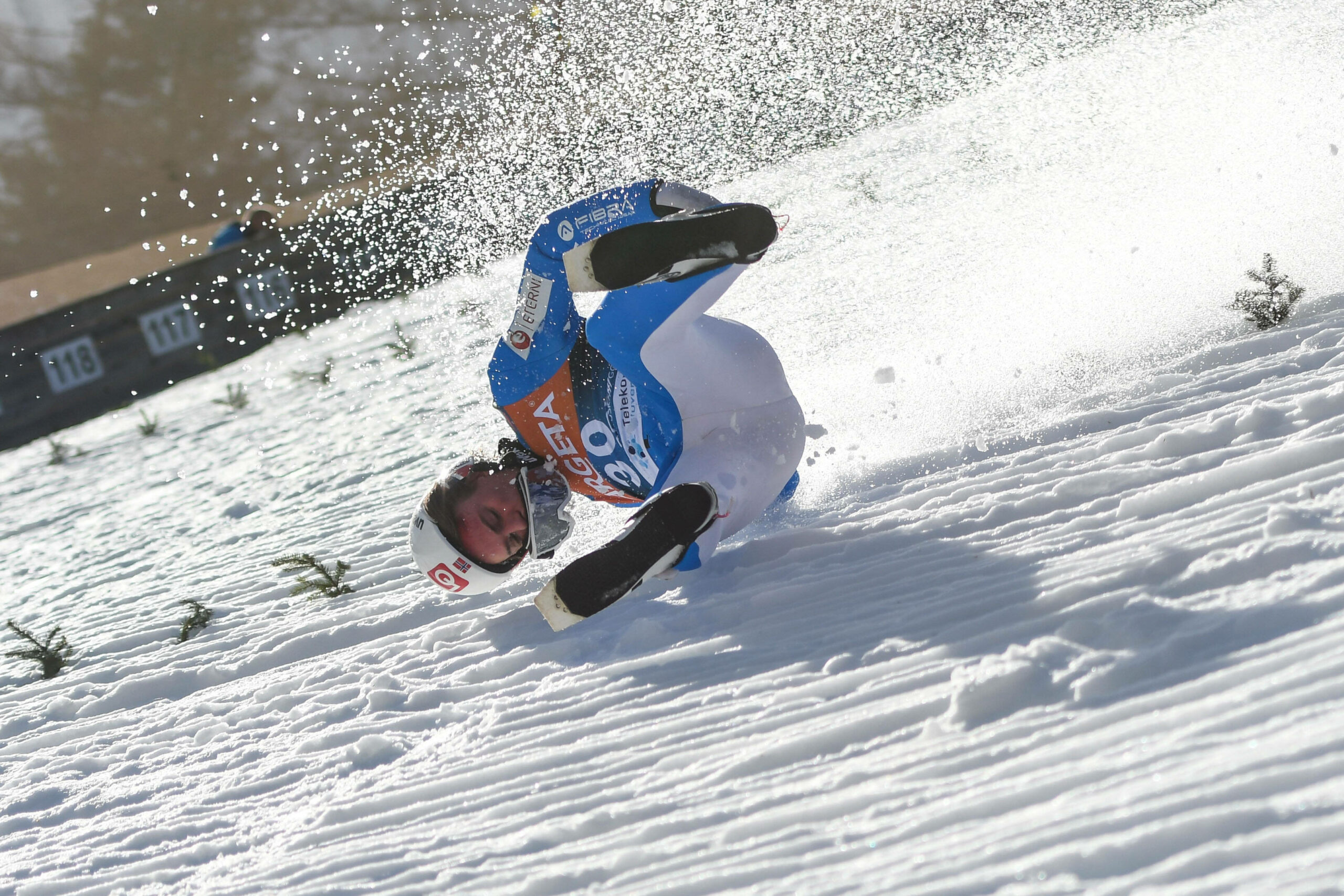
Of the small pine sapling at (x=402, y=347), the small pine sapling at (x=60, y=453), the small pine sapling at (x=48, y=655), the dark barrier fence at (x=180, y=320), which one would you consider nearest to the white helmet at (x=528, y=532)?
the small pine sapling at (x=48, y=655)

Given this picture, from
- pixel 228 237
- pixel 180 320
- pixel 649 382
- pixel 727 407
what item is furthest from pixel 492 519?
pixel 228 237

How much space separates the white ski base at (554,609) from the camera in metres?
2.64

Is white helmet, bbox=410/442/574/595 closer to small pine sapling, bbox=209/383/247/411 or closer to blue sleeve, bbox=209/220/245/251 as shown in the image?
small pine sapling, bbox=209/383/247/411

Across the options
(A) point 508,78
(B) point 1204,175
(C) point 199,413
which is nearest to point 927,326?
(B) point 1204,175

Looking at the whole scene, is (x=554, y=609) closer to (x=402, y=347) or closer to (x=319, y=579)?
(x=319, y=579)

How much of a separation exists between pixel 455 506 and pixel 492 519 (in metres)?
0.12

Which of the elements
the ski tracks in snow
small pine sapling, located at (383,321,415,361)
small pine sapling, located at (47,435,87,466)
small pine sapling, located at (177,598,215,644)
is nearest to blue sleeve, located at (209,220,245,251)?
small pine sapling, located at (47,435,87,466)

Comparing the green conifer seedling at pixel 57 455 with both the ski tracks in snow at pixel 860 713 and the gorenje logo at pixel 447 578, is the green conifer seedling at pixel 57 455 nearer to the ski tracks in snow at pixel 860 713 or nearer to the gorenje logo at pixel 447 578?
the ski tracks in snow at pixel 860 713

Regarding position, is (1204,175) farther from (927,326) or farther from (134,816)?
(134,816)

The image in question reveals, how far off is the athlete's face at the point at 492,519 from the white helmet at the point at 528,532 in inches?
0.9

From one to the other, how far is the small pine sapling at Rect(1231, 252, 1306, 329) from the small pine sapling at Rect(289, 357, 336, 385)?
6197 millimetres

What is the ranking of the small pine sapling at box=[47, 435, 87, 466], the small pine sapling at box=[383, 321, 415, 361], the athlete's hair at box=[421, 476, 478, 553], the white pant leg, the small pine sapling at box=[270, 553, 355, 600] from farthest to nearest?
1. the small pine sapling at box=[47, 435, 87, 466]
2. the small pine sapling at box=[383, 321, 415, 361]
3. the small pine sapling at box=[270, 553, 355, 600]
4. the athlete's hair at box=[421, 476, 478, 553]
5. the white pant leg

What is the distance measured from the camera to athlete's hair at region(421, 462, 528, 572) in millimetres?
3104

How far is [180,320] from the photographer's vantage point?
9.14m
